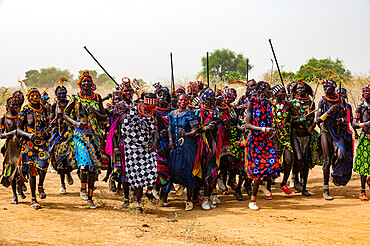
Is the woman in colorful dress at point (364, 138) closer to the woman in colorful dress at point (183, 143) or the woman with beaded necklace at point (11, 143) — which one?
the woman in colorful dress at point (183, 143)

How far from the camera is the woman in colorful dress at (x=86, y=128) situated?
24.8 ft

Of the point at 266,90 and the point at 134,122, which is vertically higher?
the point at 266,90

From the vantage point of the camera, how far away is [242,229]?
21.0ft

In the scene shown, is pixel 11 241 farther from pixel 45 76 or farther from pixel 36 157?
pixel 45 76

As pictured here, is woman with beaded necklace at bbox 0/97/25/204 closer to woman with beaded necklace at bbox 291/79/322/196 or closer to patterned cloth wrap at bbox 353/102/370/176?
woman with beaded necklace at bbox 291/79/322/196

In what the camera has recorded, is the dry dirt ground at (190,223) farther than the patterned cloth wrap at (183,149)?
No

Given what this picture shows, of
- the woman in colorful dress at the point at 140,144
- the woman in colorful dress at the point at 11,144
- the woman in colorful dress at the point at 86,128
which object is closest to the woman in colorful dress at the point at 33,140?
the woman in colorful dress at the point at 11,144

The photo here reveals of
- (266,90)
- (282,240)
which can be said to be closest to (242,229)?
(282,240)

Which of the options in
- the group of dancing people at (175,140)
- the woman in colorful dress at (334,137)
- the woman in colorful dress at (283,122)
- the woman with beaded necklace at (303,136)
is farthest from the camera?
the woman with beaded necklace at (303,136)

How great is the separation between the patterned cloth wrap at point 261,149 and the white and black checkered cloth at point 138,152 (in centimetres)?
185

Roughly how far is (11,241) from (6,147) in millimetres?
3346

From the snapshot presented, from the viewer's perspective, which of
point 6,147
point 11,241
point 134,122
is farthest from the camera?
point 6,147

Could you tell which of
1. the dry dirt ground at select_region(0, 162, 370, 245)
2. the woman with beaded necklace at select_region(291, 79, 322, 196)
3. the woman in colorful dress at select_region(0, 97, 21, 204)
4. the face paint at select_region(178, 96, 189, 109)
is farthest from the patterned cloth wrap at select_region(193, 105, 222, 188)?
the woman in colorful dress at select_region(0, 97, 21, 204)

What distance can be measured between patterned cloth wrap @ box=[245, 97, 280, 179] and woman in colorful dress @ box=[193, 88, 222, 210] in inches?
27.2
